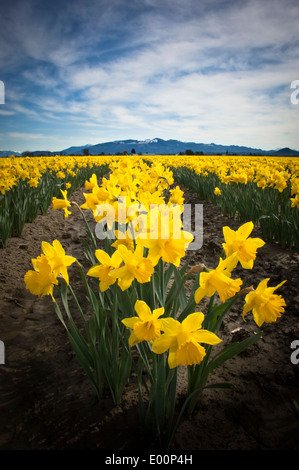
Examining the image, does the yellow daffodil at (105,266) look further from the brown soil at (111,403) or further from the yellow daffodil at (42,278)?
the brown soil at (111,403)

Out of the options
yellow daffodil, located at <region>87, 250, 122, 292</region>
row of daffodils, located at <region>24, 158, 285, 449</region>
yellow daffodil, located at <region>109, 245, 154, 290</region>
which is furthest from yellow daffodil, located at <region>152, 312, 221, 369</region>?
yellow daffodil, located at <region>87, 250, 122, 292</region>

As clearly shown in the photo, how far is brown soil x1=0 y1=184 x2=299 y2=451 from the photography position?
1.31m

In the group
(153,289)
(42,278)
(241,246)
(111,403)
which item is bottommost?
(111,403)

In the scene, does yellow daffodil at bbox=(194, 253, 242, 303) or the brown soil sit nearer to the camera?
yellow daffodil at bbox=(194, 253, 242, 303)

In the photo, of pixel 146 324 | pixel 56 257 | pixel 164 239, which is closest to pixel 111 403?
pixel 146 324

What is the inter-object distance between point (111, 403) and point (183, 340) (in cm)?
94

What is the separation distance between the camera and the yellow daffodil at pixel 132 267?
0.96 meters

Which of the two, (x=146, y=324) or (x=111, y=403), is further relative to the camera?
(x=111, y=403)

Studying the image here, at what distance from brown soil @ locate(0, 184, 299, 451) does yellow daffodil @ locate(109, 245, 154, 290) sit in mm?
972

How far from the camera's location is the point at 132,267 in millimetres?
959

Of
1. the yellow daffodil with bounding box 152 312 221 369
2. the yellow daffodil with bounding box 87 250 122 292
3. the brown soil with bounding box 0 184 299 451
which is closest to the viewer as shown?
the yellow daffodil with bounding box 152 312 221 369

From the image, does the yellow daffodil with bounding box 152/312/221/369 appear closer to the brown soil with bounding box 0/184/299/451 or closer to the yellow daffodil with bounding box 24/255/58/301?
the yellow daffodil with bounding box 24/255/58/301

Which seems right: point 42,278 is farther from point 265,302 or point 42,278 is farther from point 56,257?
point 265,302
